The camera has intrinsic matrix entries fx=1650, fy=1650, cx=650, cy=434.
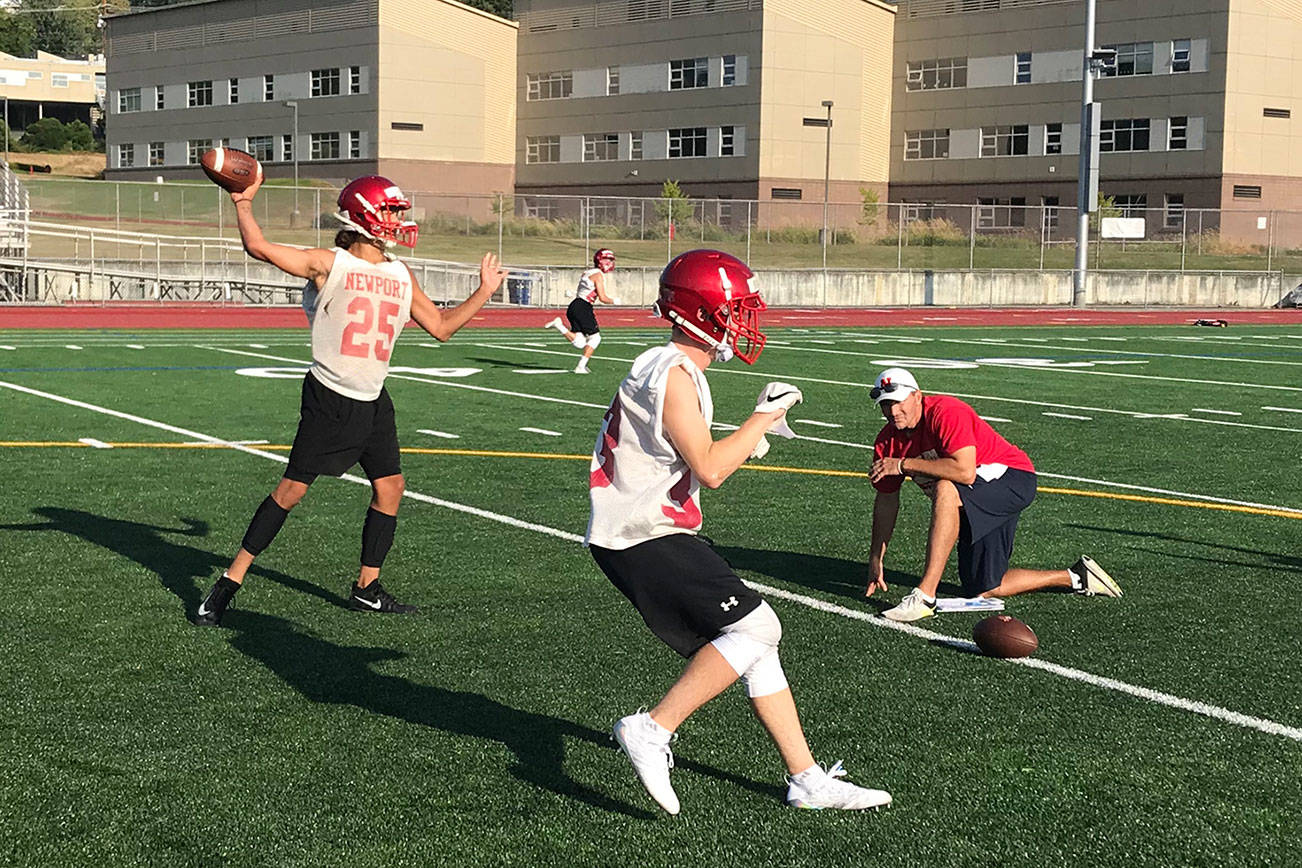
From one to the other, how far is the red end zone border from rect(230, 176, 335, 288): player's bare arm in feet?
78.4

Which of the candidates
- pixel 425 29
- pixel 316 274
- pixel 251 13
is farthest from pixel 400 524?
pixel 251 13

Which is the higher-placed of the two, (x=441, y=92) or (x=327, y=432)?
(x=441, y=92)

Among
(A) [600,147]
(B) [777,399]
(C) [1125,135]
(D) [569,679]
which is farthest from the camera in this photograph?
(A) [600,147]

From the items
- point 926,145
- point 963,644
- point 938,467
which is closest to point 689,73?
point 926,145

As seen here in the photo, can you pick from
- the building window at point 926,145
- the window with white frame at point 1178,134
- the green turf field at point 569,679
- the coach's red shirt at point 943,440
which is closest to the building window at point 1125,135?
the window with white frame at point 1178,134

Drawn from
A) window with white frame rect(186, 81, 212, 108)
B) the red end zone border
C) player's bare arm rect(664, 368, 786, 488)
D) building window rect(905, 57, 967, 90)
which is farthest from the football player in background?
window with white frame rect(186, 81, 212, 108)

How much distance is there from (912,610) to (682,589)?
9.66 ft

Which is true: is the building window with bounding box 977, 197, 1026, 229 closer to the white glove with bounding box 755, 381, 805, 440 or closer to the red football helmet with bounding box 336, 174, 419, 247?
the red football helmet with bounding box 336, 174, 419, 247

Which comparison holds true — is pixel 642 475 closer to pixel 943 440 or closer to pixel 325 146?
pixel 943 440

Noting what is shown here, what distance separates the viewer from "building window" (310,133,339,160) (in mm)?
77500

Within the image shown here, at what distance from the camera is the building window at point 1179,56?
6825 centimetres

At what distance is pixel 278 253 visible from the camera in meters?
7.19

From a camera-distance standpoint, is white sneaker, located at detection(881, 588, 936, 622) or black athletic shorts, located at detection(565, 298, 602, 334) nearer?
white sneaker, located at detection(881, 588, 936, 622)

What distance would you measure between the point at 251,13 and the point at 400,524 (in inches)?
3012
